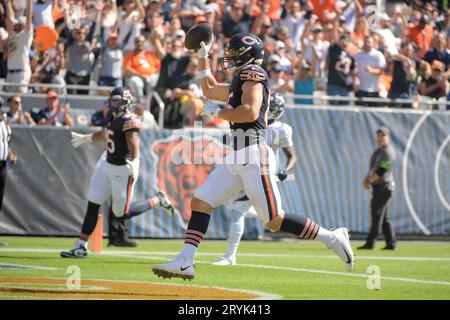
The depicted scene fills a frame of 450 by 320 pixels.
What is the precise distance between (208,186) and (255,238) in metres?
8.75

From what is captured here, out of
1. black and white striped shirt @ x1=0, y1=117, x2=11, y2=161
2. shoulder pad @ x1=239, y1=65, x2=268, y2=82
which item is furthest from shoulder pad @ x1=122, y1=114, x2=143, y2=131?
shoulder pad @ x1=239, y1=65, x2=268, y2=82

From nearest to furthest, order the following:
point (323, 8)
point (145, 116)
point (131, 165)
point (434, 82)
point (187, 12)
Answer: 1. point (131, 165)
2. point (145, 116)
3. point (187, 12)
4. point (434, 82)
5. point (323, 8)

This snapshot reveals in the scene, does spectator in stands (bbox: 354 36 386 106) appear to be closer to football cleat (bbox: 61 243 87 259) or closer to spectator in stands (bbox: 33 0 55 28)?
spectator in stands (bbox: 33 0 55 28)

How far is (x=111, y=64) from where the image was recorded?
17250mm

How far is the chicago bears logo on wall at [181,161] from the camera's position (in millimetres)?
16500

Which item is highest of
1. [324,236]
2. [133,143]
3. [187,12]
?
[187,12]

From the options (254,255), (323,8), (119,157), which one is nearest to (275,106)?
(119,157)

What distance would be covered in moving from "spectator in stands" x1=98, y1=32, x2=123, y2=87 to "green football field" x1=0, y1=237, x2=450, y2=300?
10.5 feet

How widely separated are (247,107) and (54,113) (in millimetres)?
8739

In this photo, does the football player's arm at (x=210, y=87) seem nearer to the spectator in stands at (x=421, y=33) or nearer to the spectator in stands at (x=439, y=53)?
the spectator in stands at (x=439, y=53)

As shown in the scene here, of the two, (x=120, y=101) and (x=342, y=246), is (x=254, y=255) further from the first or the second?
(x=342, y=246)

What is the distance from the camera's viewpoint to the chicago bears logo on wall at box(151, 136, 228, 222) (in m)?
16.5

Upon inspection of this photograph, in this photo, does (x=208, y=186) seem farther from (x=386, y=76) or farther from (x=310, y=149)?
(x=386, y=76)

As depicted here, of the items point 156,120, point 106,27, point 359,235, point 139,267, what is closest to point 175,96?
point 156,120
